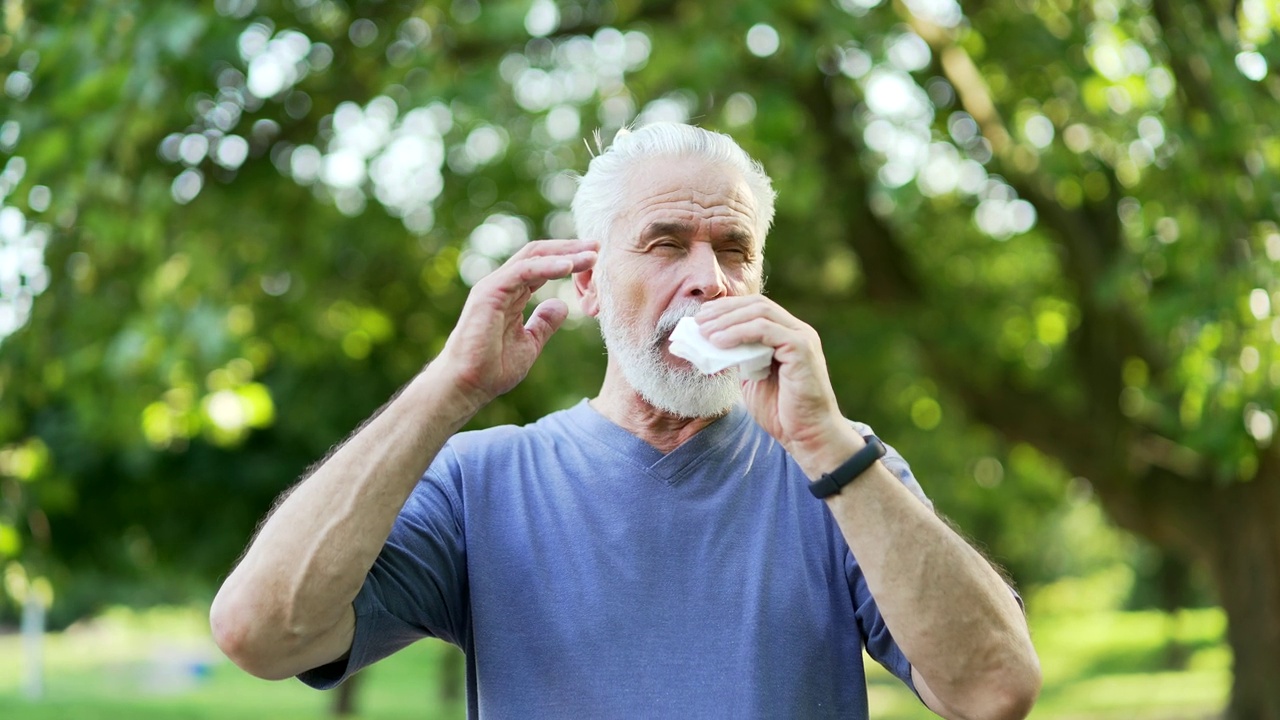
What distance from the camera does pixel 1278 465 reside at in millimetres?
8680

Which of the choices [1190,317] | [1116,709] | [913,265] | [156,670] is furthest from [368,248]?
[156,670]

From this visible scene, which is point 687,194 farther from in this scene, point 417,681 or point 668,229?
point 417,681

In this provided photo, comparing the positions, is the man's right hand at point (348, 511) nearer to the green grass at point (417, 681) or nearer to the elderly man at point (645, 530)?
the elderly man at point (645, 530)

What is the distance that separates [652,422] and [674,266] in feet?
0.95

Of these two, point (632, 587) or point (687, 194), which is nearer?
point (632, 587)

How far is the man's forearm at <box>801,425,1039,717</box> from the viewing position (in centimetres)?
202

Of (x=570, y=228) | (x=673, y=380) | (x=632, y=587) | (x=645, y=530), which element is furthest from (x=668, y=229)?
(x=570, y=228)

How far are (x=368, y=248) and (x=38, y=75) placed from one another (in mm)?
3099

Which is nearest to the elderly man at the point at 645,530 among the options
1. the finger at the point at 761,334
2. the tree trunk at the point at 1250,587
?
the finger at the point at 761,334

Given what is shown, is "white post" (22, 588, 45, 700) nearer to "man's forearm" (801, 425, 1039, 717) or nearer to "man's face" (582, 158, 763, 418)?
"man's face" (582, 158, 763, 418)

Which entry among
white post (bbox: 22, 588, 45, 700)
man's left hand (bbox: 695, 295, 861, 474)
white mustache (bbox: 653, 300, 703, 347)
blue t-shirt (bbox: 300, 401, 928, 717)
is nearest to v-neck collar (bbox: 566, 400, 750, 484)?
blue t-shirt (bbox: 300, 401, 928, 717)

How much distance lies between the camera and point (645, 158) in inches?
100

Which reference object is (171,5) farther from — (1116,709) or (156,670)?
(156,670)

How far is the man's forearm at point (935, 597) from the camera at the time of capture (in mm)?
2018
